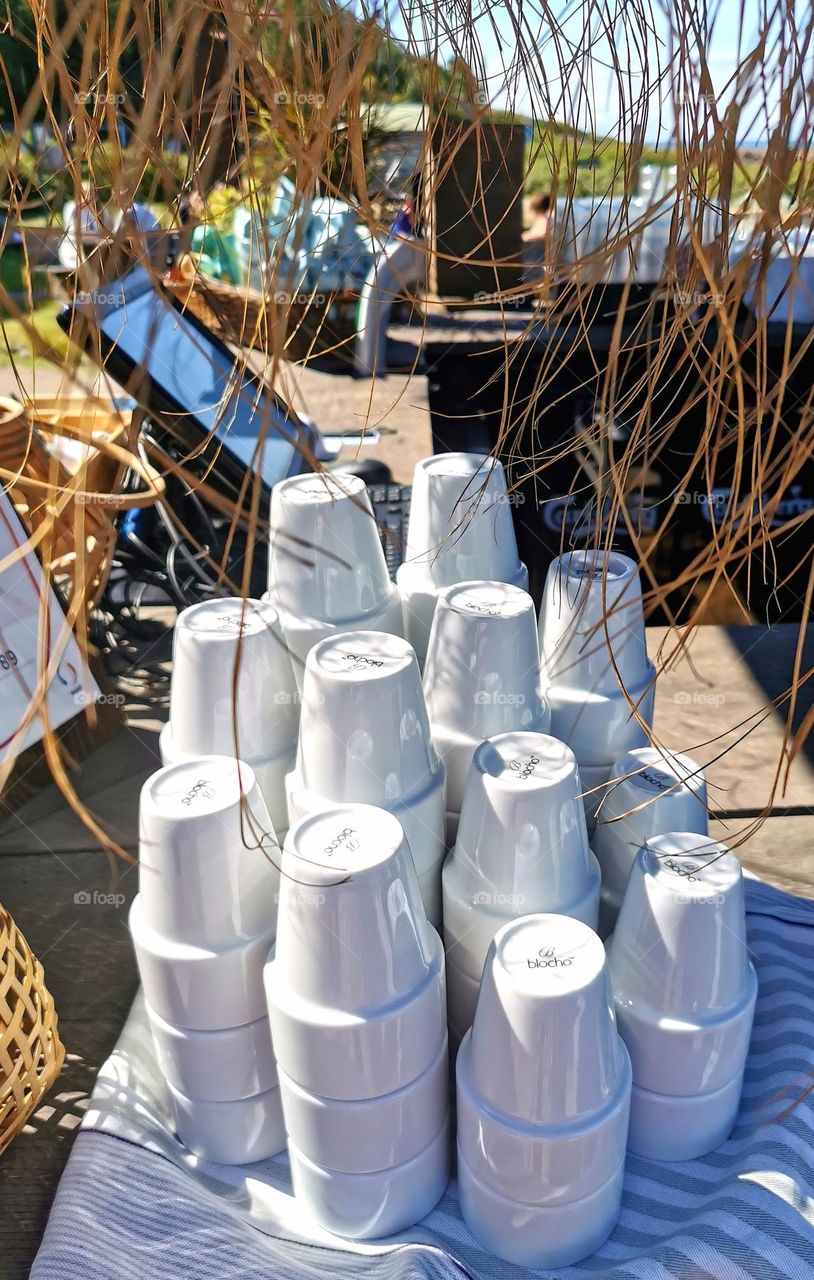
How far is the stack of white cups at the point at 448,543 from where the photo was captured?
492 mm

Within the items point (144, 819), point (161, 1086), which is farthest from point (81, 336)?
point (161, 1086)

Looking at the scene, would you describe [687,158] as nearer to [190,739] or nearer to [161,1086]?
[190,739]

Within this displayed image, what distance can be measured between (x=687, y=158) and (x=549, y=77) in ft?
0.23

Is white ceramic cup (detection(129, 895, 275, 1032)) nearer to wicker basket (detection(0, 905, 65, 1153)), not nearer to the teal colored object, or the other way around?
wicker basket (detection(0, 905, 65, 1153))

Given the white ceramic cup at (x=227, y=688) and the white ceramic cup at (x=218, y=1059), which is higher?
the white ceramic cup at (x=227, y=688)

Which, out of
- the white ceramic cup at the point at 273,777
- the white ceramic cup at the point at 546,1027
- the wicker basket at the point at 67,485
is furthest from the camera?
the white ceramic cup at the point at 273,777

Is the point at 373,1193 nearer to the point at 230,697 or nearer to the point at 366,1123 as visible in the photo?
the point at 366,1123

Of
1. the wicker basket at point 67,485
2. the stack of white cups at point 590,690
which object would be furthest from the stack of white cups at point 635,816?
the wicker basket at point 67,485

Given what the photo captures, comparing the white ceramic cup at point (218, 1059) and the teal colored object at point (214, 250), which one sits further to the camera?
the white ceramic cup at point (218, 1059)

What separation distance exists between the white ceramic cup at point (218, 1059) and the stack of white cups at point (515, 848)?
9 centimetres

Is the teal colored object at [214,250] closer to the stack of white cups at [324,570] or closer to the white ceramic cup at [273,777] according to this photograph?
the stack of white cups at [324,570]

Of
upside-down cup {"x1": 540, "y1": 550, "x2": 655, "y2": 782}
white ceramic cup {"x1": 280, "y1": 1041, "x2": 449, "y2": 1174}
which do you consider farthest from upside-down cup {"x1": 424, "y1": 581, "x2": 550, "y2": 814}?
white ceramic cup {"x1": 280, "y1": 1041, "x2": 449, "y2": 1174}

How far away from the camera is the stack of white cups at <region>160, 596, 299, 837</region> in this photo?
16.5 inches

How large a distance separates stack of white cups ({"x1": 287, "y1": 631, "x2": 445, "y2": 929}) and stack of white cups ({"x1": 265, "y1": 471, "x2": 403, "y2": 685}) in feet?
0.15
